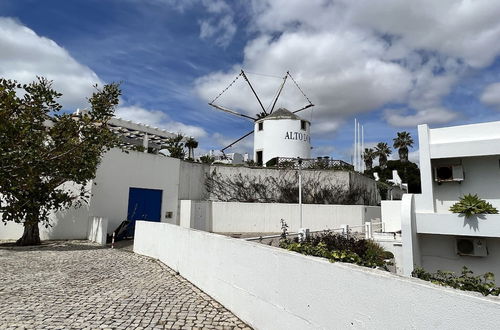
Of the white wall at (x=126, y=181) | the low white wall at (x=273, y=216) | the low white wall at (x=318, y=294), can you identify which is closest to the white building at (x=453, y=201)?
the low white wall at (x=318, y=294)

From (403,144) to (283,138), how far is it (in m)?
35.4

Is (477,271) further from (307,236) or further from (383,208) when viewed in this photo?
(383,208)

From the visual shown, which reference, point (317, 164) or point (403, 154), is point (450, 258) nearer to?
point (317, 164)

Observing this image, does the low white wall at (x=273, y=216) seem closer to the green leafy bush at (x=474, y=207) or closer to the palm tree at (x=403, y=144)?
the green leafy bush at (x=474, y=207)

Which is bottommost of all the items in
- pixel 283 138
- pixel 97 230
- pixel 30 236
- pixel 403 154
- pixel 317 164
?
pixel 30 236

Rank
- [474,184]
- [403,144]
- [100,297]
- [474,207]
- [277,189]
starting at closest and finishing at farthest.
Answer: [100,297], [474,207], [474,184], [277,189], [403,144]

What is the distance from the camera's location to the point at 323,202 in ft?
78.2

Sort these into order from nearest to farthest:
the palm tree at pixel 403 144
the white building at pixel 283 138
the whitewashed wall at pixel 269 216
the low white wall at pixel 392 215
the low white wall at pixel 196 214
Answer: the low white wall at pixel 196 214
the whitewashed wall at pixel 269 216
the low white wall at pixel 392 215
the white building at pixel 283 138
the palm tree at pixel 403 144

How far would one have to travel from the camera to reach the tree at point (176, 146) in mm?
24016

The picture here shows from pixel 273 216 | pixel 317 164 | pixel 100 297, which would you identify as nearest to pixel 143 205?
pixel 273 216

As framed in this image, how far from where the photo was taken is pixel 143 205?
18.8 m

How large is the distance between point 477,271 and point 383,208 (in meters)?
12.6

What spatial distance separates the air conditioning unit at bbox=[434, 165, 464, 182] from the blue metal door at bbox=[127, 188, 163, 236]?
48.9 feet

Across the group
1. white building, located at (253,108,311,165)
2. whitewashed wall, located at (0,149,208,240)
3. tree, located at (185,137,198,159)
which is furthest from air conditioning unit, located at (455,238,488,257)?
tree, located at (185,137,198,159)
